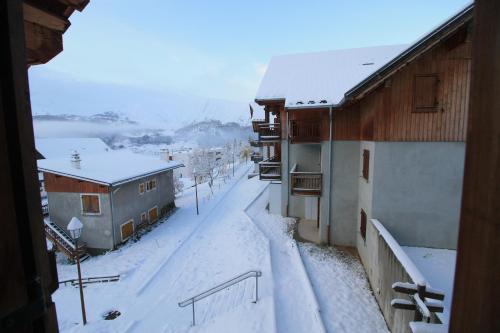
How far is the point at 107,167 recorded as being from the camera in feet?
54.3

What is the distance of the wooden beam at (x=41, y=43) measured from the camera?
6.19 feet

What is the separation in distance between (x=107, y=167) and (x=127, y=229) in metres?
4.39

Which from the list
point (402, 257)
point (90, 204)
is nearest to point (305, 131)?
point (402, 257)

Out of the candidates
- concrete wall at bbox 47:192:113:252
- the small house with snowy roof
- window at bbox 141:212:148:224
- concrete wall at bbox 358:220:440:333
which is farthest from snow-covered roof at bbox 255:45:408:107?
window at bbox 141:212:148:224

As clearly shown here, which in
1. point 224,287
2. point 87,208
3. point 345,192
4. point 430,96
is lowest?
point 224,287

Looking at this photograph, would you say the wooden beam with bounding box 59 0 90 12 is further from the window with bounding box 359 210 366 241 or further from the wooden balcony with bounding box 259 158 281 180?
the wooden balcony with bounding box 259 158 281 180

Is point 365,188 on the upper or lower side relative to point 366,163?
lower

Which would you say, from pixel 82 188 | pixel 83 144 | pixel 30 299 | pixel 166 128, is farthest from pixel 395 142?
pixel 166 128

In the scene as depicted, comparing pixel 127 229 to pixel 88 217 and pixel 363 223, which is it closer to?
pixel 88 217

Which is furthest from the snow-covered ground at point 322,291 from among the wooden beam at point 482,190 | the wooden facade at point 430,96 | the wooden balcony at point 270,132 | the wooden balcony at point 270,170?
the wooden beam at point 482,190

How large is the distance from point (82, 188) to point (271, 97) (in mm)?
11909

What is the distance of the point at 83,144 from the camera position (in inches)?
1549

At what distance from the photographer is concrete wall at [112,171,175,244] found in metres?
14.7

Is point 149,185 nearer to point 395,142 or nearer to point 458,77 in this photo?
point 395,142
